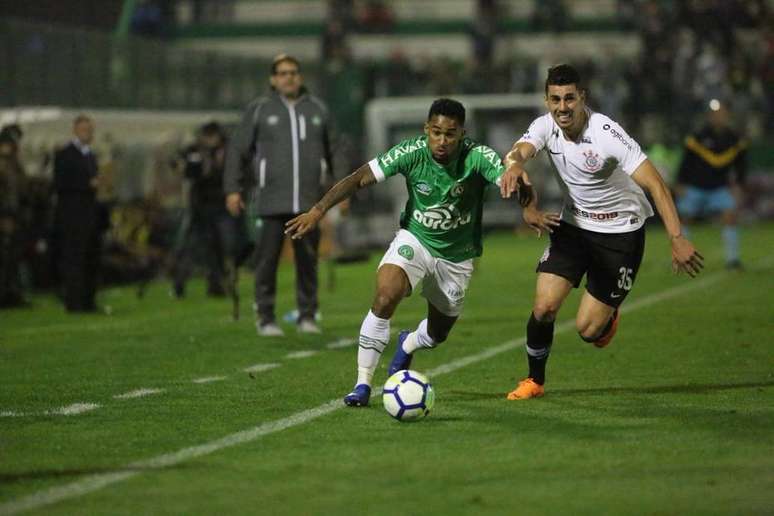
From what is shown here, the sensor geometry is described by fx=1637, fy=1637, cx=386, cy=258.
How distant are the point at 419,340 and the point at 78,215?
8.47 metres

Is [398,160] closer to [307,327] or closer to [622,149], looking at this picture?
[622,149]

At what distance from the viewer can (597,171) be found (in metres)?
10.1

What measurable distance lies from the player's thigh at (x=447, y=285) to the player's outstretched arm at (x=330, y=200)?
2.46 ft

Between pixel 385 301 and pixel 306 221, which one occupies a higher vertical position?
pixel 306 221

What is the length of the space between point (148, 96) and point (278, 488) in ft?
59.5

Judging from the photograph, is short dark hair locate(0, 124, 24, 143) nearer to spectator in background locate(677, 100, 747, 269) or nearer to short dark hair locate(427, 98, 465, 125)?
spectator in background locate(677, 100, 747, 269)

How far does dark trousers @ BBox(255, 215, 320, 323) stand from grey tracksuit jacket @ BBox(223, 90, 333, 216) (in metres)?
0.17

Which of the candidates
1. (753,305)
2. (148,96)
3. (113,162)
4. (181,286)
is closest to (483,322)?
(753,305)

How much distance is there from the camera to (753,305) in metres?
17.2

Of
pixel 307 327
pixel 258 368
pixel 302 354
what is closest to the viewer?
pixel 258 368

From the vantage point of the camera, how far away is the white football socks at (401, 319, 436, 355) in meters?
10.5

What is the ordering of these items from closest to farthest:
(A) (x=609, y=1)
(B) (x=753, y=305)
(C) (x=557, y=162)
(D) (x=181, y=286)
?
(C) (x=557, y=162), (B) (x=753, y=305), (D) (x=181, y=286), (A) (x=609, y=1)

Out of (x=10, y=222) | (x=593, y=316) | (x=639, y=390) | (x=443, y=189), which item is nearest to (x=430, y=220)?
(x=443, y=189)

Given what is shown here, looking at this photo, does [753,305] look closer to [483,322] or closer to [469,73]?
[483,322]
